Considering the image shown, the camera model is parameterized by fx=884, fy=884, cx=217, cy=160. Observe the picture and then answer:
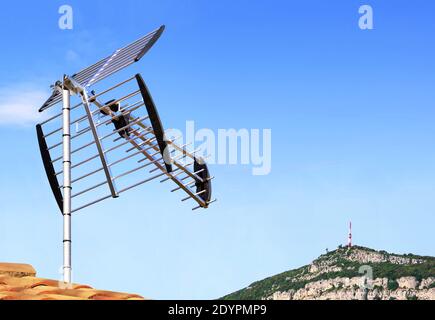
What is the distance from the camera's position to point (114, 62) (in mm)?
12367

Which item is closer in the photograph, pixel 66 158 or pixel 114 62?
pixel 66 158

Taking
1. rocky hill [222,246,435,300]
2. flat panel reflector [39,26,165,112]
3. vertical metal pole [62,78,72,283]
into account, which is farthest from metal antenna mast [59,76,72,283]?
rocky hill [222,246,435,300]

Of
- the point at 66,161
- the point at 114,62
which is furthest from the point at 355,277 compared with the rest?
the point at 66,161

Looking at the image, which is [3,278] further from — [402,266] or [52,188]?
[402,266]

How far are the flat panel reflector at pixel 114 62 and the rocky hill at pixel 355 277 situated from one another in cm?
10866

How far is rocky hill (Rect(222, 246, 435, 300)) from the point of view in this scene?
128 metres

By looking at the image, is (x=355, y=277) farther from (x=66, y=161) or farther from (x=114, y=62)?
(x=66, y=161)

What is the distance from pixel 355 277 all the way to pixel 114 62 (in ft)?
411

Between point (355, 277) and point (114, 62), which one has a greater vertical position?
point (114, 62)

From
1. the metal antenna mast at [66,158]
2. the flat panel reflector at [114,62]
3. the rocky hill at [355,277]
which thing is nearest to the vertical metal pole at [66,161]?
the metal antenna mast at [66,158]

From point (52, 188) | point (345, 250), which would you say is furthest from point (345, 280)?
point (52, 188)

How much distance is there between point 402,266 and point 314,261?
1583cm

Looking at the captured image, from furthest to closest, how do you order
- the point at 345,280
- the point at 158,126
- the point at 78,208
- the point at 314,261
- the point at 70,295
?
1. the point at 314,261
2. the point at 345,280
3. the point at 78,208
4. the point at 158,126
5. the point at 70,295
